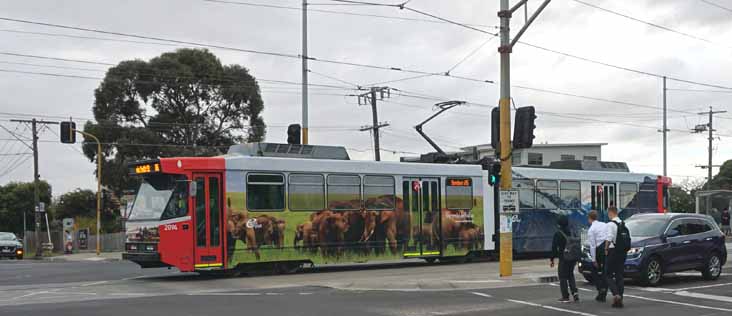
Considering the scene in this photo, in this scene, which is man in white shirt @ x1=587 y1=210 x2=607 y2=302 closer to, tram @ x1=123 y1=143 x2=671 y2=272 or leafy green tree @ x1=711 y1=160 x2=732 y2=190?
tram @ x1=123 y1=143 x2=671 y2=272

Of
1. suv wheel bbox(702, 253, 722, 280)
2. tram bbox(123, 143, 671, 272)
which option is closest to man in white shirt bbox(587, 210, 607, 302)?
suv wheel bbox(702, 253, 722, 280)

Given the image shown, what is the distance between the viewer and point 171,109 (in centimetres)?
5109

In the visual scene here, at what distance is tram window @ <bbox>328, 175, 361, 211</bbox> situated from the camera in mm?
20875

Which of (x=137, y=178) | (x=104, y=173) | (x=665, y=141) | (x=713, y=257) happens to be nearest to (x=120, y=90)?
(x=104, y=173)

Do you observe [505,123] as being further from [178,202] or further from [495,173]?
[178,202]

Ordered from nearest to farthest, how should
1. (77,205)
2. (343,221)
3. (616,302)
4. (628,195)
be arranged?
(616,302) < (343,221) < (628,195) < (77,205)

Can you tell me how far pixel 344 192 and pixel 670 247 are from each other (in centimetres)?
834

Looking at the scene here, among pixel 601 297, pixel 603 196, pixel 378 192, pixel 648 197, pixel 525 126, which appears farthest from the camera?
pixel 648 197

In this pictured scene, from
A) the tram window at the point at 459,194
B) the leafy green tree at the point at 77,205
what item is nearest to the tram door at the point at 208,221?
the tram window at the point at 459,194

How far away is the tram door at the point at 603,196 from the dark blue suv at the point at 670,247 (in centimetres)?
871

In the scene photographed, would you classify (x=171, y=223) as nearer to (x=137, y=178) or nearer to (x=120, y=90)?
(x=137, y=178)

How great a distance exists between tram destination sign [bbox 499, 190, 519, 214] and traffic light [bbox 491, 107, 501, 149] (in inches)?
44.4

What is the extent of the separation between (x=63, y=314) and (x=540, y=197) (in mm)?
16962

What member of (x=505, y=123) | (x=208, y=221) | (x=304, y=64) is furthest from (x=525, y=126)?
(x=304, y=64)
